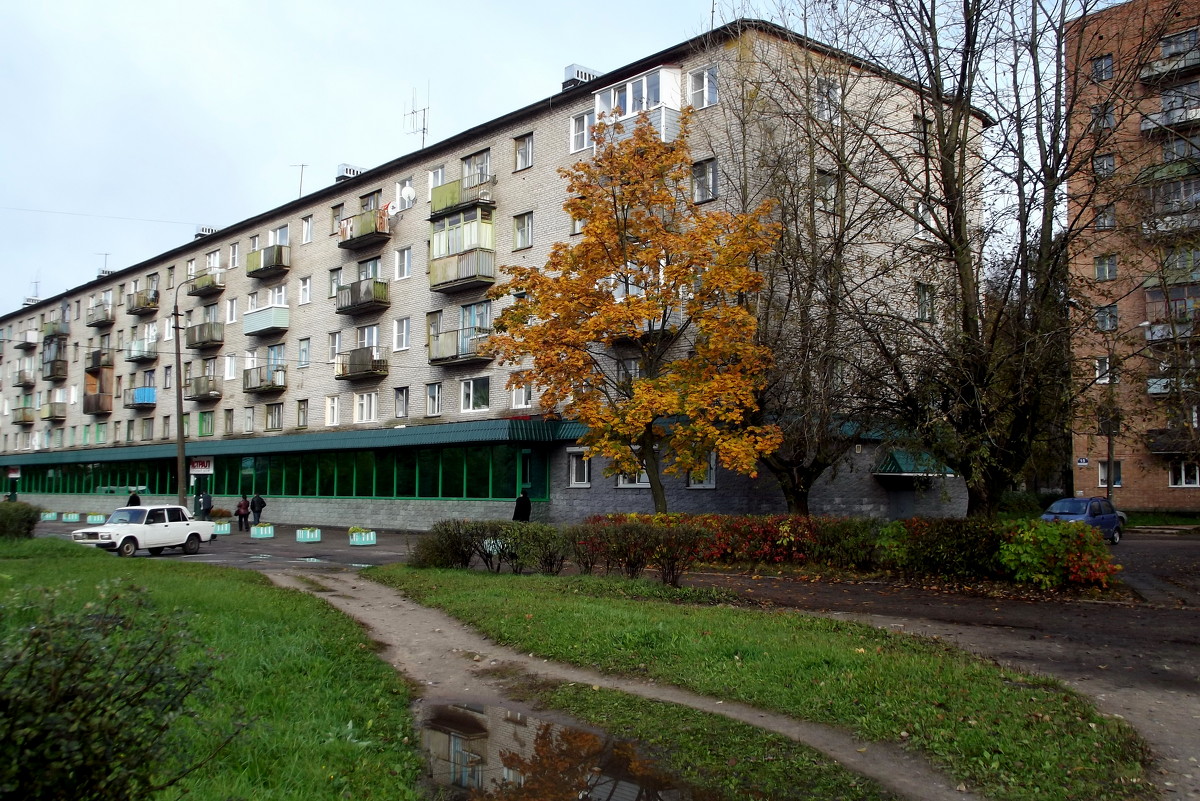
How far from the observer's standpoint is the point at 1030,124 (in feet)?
49.9

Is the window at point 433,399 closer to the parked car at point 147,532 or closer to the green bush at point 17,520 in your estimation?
the parked car at point 147,532

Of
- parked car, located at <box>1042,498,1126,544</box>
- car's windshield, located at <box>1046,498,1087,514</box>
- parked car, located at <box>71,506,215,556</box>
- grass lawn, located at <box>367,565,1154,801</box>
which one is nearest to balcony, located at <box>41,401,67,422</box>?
parked car, located at <box>71,506,215,556</box>

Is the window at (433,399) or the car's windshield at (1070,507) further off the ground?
the window at (433,399)

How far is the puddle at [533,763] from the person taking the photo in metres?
5.73

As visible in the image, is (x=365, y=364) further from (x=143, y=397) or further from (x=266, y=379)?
(x=143, y=397)

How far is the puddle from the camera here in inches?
226

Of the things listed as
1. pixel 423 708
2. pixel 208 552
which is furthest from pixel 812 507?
pixel 423 708

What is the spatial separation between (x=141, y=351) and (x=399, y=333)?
2791 centimetres

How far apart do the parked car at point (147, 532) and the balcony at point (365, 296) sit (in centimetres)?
1253

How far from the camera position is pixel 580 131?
105 feet

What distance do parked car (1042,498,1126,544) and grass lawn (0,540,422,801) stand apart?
25.1m

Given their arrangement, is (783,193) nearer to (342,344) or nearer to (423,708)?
(423,708)

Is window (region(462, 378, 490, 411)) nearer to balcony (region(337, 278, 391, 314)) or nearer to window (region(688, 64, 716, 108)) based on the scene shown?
balcony (region(337, 278, 391, 314))

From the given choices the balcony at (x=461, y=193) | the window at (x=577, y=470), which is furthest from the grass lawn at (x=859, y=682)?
the balcony at (x=461, y=193)
